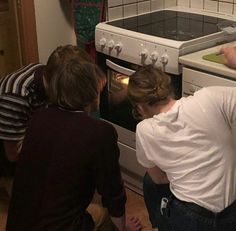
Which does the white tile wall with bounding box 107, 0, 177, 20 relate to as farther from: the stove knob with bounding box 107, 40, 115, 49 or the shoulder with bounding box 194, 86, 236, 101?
the shoulder with bounding box 194, 86, 236, 101

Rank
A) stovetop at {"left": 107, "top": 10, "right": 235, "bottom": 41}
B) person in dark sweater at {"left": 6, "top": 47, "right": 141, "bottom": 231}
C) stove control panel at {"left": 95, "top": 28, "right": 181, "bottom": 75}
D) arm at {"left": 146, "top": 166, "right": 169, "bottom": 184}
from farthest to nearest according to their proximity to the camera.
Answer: stovetop at {"left": 107, "top": 10, "right": 235, "bottom": 41} < stove control panel at {"left": 95, "top": 28, "right": 181, "bottom": 75} < arm at {"left": 146, "top": 166, "right": 169, "bottom": 184} < person in dark sweater at {"left": 6, "top": 47, "right": 141, "bottom": 231}

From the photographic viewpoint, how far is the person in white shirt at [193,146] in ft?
4.98

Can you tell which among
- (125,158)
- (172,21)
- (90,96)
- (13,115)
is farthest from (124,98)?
(90,96)

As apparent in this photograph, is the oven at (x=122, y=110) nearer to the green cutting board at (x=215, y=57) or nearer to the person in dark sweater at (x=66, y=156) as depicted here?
the green cutting board at (x=215, y=57)

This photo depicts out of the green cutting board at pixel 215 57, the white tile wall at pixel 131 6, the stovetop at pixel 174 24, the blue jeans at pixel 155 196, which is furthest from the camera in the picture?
the white tile wall at pixel 131 6

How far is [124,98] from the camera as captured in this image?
96.0 inches

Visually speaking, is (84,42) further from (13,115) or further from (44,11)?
(13,115)

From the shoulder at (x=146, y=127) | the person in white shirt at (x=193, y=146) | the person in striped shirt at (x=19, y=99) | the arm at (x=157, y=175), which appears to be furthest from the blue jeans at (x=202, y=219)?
the person in striped shirt at (x=19, y=99)

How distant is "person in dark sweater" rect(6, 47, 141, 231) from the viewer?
59.2 inches

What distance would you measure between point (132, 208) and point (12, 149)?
712mm

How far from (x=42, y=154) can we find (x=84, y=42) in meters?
1.19

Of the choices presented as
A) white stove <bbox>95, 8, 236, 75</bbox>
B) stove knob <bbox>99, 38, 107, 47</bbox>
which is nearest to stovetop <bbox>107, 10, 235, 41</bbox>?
white stove <bbox>95, 8, 236, 75</bbox>

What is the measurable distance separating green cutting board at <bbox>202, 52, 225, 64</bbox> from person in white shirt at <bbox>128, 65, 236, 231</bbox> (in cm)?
38

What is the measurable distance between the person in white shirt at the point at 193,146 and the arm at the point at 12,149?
2.37 ft
